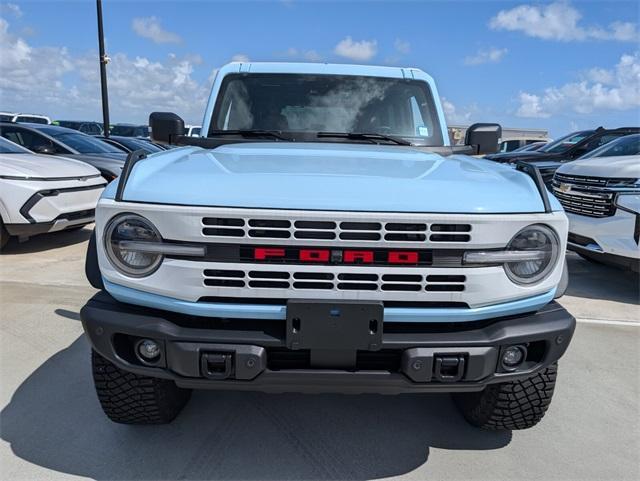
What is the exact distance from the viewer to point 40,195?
579cm

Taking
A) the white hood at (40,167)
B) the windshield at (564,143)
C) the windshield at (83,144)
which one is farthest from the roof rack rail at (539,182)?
the windshield at (564,143)

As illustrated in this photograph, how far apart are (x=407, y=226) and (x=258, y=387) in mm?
862

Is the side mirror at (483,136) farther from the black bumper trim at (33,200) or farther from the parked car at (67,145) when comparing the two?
the parked car at (67,145)

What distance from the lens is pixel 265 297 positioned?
1.91 meters

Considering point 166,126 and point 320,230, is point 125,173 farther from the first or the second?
point 166,126

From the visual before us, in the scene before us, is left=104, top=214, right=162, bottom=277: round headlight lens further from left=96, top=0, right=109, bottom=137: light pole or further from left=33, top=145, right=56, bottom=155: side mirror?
left=96, top=0, right=109, bottom=137: light pole

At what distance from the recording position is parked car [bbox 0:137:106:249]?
5.70 metres

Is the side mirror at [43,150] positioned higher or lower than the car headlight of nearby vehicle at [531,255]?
lower

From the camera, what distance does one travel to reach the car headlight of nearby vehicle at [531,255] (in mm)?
1960

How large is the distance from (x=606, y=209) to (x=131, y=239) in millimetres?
4728

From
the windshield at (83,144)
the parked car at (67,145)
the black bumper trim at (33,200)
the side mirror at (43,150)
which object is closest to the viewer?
the black bumper trim at (33,200)

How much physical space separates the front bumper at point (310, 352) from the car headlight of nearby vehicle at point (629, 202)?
335cm

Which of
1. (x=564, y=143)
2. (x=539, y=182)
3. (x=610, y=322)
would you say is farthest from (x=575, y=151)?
(x=539, y=182)

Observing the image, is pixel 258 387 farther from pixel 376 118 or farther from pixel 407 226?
pixel 376 118
